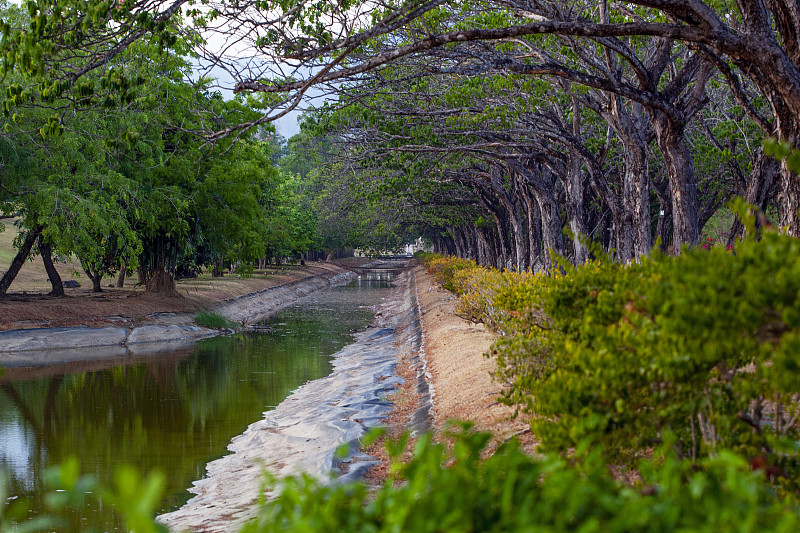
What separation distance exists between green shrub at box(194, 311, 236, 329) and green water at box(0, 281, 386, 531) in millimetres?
2086

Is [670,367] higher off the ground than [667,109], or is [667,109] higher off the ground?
[667,109]

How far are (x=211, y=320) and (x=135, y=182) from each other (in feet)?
23.0

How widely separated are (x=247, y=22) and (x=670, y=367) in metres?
7.80

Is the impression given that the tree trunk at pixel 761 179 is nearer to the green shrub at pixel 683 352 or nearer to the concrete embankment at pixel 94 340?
the green shrub at pixel 683 352

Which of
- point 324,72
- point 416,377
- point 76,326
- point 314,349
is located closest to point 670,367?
point 324,72

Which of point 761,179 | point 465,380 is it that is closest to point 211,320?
point 465,380

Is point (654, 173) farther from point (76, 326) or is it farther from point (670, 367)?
point (670, 367)

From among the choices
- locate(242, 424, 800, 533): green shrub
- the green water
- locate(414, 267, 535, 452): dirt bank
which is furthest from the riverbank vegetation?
the green water

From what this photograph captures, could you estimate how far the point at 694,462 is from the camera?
4242 mm

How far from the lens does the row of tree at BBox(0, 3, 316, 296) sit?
2106 cm

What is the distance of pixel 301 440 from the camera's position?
11.7m

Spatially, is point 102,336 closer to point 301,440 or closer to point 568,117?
point 301,440

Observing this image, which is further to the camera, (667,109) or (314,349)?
(314,349)

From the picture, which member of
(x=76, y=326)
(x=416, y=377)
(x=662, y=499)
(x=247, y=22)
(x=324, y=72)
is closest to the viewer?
(x=662, y=499)
